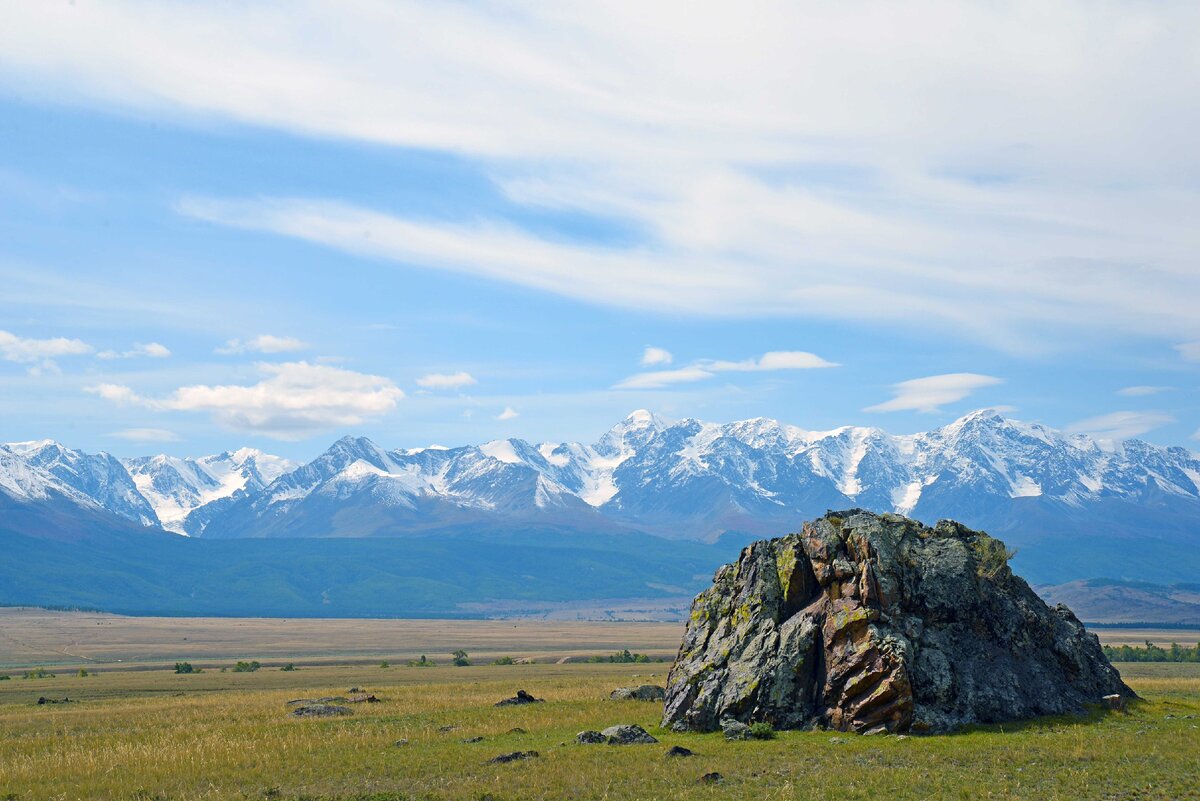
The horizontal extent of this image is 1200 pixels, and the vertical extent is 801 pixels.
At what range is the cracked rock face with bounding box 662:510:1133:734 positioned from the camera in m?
41.0

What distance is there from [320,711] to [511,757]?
21.3 metres

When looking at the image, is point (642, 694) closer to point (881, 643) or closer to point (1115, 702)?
point (881, 643)

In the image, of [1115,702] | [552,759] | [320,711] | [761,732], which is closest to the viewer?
[552,759]

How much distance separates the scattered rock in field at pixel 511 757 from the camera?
37.2 metres

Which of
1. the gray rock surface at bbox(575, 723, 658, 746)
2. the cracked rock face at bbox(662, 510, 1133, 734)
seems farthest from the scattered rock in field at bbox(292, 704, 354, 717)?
the cracked rock face at bbox(662, 510, 1133, 734)

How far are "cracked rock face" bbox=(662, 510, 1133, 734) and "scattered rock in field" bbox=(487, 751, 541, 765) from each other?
8.89 metres

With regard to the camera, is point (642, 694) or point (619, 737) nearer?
point (619, 737)

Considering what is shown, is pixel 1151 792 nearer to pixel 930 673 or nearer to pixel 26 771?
pixel 930 673

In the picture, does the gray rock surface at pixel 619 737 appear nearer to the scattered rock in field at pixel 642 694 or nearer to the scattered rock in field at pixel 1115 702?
the scattered rock in field at pixel 642 694

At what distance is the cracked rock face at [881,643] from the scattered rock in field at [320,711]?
735 inches

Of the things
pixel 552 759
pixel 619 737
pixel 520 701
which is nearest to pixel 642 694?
pixel 520 701

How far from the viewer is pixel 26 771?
37.9 m

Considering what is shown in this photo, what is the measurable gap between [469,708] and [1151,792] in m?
36.2

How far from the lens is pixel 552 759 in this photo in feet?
122
